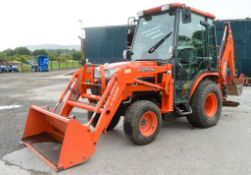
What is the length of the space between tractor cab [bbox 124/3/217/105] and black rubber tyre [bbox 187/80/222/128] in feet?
0.83

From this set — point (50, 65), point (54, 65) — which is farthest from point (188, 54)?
point (54, 65)

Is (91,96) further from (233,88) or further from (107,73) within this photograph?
(233,88)

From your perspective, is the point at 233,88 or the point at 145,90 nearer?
the point at 145,90

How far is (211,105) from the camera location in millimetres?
6484

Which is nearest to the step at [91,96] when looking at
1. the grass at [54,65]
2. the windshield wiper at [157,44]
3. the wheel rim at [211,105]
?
the windshield wiper at [157,44]

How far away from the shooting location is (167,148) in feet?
16.3

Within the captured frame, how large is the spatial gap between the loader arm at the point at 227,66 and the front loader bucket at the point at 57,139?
3.87 metres

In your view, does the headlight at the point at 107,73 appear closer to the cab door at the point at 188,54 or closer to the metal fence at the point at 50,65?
the cab door at the point at 188,54

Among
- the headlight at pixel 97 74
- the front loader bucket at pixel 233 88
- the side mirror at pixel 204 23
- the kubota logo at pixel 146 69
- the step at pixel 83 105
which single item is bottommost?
the step at pixel 83 105

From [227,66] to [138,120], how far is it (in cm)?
351

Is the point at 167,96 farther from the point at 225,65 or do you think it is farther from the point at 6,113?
the point at 6,113

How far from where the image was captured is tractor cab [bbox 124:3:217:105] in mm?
5562

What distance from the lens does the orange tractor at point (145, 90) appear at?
179 inches

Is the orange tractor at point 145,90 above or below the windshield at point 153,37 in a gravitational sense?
below
